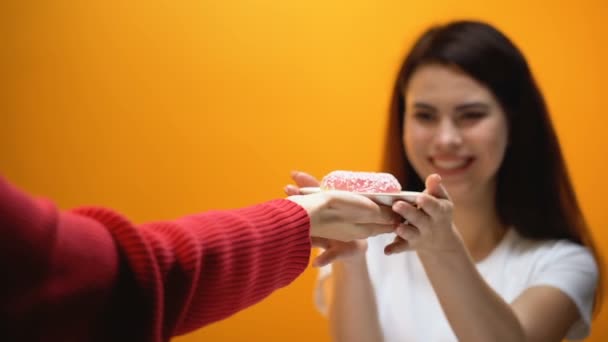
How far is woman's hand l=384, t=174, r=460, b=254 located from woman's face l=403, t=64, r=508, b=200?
277mm

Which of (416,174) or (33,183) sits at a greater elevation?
(416,174)

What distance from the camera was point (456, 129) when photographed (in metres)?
1.08

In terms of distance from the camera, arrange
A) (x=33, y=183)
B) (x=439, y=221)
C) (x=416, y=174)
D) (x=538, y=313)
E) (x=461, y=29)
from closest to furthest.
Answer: (x=439, y=221)
(x=538, y=313)
(x=461, y=29)
(x=416, y=174)
(x=33, y=183)

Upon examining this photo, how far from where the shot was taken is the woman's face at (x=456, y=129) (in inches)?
41.9

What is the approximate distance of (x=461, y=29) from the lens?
3.74 ft

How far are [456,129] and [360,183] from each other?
0.89 feet

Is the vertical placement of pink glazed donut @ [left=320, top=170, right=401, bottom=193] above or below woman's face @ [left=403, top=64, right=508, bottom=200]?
below

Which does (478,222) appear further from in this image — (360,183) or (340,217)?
(340,217)

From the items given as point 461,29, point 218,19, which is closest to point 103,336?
point 461,29

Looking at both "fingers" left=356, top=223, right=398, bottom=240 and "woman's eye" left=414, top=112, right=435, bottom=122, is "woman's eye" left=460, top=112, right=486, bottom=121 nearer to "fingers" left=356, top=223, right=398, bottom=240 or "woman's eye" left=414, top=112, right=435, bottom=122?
"woman's eye" left=414, top=112, right=435, bottom=122

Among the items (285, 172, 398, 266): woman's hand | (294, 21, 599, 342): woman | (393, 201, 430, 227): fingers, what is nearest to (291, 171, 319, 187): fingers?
(294, 21, 599, 342): woman

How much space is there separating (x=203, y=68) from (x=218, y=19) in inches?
5.7

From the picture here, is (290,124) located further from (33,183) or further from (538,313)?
(538,313)

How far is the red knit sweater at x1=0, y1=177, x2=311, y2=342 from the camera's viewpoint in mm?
338
